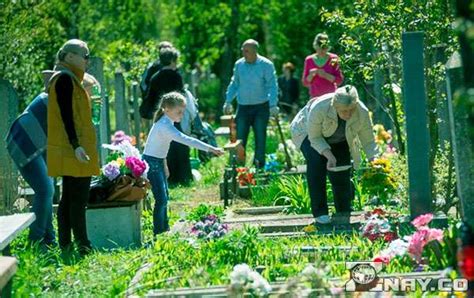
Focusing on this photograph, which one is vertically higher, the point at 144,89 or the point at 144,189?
the point at 144,89

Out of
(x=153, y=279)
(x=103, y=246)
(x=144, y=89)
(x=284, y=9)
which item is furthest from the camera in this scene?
(x=284, y=9)

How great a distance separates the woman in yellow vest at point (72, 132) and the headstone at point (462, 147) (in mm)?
3083

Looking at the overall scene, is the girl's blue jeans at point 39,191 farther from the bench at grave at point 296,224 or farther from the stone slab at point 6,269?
the stone slab at point 6,269

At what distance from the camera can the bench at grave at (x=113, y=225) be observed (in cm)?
1088

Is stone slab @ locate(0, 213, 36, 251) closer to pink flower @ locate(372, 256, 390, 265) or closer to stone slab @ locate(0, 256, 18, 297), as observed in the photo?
stone slab @ locate(0, 256, 18, 297)

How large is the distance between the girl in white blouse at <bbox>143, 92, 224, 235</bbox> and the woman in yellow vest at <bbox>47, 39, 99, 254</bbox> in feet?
4.06

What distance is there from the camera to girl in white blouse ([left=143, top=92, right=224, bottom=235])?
37.3ft

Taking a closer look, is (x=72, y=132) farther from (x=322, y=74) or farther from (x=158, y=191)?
(x=322, y=74)

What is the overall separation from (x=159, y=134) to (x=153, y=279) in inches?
126

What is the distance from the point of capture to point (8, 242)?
27.1 ft

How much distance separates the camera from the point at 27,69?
1761cm

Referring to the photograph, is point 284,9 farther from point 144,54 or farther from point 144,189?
point 144,189

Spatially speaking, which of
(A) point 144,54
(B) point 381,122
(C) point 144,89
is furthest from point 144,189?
(A) point 144,54

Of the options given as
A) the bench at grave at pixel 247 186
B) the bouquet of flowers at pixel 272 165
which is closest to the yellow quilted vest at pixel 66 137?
the bench at grave at pixel 247 186
